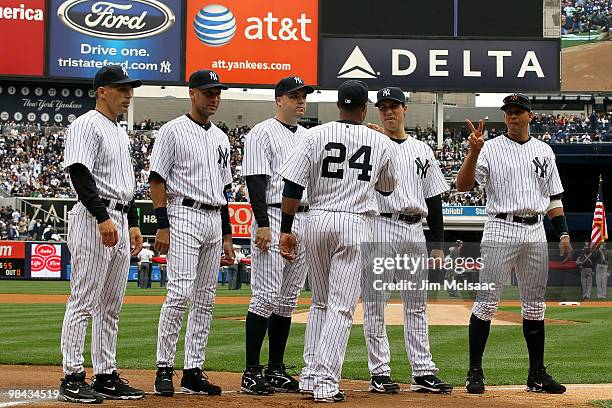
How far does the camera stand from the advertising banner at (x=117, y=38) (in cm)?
3303

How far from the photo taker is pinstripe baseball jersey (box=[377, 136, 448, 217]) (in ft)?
22.8

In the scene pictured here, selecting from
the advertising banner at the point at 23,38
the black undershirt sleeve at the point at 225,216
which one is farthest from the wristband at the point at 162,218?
the advertising banner at the point at 23,38

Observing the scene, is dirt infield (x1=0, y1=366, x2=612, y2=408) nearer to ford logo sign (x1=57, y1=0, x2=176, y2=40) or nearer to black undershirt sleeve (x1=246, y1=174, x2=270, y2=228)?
black undershirt sleeve (x1=246, y1=174, x2=270, y2=228)

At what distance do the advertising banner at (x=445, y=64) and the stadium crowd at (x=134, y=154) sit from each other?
2.23 m

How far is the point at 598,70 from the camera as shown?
117ft

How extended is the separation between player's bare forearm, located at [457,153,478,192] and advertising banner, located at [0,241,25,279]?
2474cm

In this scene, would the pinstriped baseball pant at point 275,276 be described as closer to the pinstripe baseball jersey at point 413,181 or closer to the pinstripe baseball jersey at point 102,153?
the pinstripe baseball jersey at point 413,181

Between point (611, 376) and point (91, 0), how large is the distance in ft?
92.3

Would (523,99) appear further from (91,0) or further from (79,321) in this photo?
(91,0)

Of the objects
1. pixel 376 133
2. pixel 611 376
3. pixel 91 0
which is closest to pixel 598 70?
→ pixel 91 0

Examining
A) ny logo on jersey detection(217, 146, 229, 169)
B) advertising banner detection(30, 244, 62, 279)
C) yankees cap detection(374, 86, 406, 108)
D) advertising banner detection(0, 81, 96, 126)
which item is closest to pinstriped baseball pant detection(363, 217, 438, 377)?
yankees cap detection(374, 86, 406, 108)

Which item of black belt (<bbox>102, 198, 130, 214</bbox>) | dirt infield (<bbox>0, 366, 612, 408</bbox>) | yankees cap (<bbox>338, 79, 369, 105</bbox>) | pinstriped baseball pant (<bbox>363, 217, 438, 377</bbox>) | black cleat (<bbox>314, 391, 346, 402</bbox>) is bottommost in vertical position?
dirt infield (<bbox>0, 366, 612, 408</bbox>)

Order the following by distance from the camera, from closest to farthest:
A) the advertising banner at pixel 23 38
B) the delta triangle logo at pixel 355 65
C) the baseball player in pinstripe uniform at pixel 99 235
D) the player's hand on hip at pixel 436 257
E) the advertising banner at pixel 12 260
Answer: the baseball player in pinstripe uniform at pixel 99 235, the player's hand on hip at pixel 436 257, the advertising banner at pixel 12 260, the advertising banner at pixel 23 38, the delta triangle logo at pixel 355 65

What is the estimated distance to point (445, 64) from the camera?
34.1m
